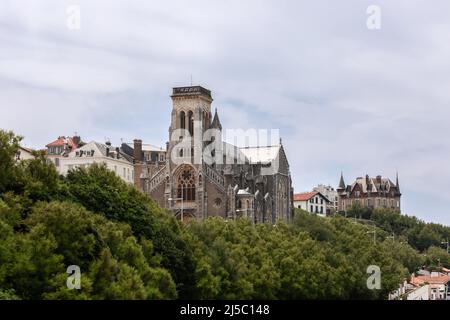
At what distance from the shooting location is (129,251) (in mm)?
56406

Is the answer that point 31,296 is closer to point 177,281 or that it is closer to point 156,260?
point 156,260

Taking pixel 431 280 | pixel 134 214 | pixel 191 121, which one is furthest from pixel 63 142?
pixel 134 214

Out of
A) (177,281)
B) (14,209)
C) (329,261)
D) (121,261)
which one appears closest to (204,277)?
(177,281)

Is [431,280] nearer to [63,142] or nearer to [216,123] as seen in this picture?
[216,123]

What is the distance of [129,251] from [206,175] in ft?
278

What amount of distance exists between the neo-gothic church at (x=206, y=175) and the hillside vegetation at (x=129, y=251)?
A: 34572mm

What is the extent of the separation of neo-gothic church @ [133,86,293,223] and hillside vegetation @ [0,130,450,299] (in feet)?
113

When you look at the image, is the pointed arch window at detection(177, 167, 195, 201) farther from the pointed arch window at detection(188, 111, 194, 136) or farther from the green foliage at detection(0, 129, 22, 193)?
the green foliage at detection(0, 129, 22, 193)

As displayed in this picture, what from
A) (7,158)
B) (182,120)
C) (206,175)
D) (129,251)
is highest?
(182,120)

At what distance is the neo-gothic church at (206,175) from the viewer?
13975 cm

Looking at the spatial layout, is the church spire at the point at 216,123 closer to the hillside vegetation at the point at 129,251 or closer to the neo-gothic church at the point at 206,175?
the neo-gothic church at the point at 206,175

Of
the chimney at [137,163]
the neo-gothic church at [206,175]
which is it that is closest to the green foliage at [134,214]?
the neo-gothic church at [206,175]

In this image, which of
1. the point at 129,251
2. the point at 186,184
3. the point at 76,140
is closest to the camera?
the point at 129,251
